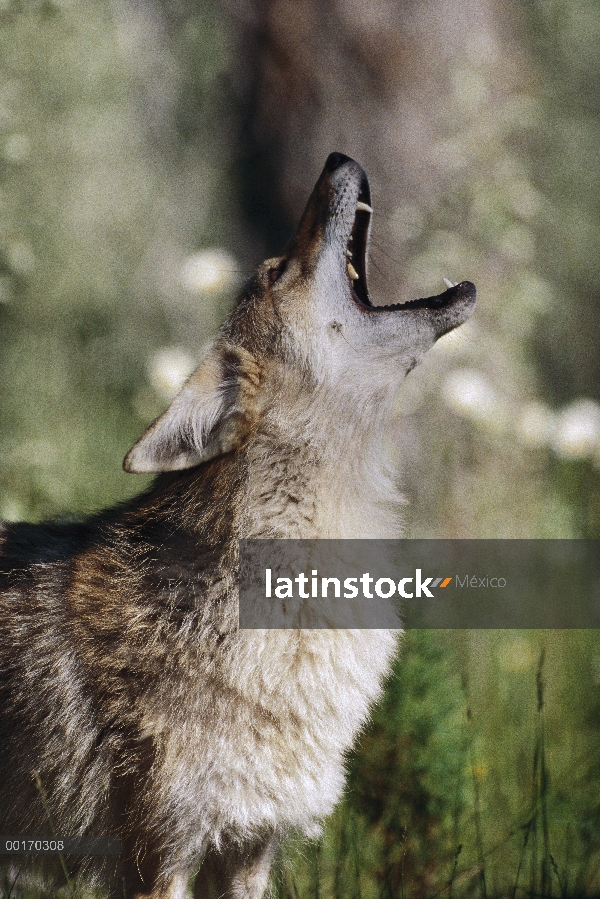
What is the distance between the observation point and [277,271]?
101 inches

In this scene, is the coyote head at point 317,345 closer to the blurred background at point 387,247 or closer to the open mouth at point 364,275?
the open mouth at point 364,275

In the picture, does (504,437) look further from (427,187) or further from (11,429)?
(11,429)

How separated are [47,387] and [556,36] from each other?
3125 millimetres

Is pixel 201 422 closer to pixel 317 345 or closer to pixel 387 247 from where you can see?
pixel 317 345

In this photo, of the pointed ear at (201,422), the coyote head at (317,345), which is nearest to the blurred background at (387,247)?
the coyote head at (317,345)

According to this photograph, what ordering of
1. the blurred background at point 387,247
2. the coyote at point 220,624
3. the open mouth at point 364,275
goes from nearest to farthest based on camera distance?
the coyote at point 220,624 < the open mouth at point 364,275 < the blurred background at point 387,247

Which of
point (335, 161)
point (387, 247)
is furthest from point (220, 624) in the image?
point (387, 247)

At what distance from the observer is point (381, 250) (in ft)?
12.4

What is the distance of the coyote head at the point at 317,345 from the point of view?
231 centimetres

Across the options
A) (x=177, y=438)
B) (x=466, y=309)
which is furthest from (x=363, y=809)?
(x=466, y=309)

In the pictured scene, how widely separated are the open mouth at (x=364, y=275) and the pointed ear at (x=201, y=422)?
46cm

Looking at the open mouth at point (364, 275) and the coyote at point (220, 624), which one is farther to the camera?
the open mouth at point (364, 275)

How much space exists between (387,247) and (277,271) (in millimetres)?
1470

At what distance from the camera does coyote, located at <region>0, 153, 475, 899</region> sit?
2119mm
